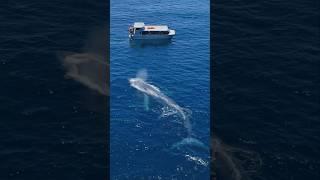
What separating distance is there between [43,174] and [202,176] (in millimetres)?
31967

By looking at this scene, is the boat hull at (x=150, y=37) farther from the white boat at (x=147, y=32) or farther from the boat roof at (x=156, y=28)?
the boat roof at (x=156, y=28)

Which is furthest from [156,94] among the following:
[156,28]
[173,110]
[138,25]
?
[156,28]

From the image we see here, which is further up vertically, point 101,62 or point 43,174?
Result: point 101,62

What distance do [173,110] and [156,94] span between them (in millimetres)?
9471

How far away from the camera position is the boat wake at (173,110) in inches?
5620

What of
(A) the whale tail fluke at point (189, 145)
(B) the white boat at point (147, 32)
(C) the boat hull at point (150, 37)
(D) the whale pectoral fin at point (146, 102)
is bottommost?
(A) the whale tail fluke at point (189, 145)

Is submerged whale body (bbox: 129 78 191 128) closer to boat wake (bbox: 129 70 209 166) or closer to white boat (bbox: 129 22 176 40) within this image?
boat wake (bbox: 129 70 209 166)
